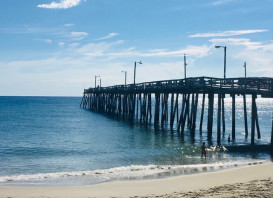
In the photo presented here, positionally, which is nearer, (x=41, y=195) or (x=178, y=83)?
(x=41, y=195)

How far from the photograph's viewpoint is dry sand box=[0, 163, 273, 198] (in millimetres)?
11969

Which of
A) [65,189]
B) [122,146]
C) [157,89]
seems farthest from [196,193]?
[157,89]

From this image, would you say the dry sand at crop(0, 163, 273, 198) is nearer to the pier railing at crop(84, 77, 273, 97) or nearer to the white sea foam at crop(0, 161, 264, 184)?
the white sea foam at crop(0, 161, 264, 184)

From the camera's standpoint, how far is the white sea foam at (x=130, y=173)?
16250 mm

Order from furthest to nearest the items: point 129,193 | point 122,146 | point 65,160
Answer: point 122,146 → point 65,160 → point 129,193

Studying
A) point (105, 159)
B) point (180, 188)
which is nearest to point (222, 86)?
point (105, 159)

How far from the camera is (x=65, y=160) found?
71.9 ft

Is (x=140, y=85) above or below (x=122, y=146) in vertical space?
above

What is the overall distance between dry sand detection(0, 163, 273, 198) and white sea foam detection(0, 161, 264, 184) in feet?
4.48

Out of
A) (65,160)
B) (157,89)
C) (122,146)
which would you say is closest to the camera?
(65,160)

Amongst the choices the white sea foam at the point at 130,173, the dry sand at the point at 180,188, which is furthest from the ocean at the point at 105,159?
the dry sand at the point at 180,188

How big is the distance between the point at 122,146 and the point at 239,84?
33.9 ft

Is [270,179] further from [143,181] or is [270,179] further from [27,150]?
[27,150]

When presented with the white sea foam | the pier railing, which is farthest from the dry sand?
the pier railing
